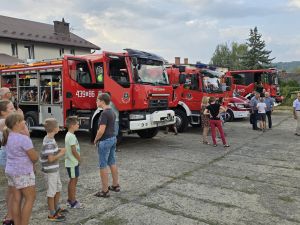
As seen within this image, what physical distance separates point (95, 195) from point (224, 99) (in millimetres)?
9810

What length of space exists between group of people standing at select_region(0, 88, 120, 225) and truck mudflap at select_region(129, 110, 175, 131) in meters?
3.89

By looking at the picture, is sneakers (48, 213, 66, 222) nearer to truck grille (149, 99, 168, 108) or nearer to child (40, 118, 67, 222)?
child (40, 118, 67, 222)

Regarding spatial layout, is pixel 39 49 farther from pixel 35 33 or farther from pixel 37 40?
A: pixel 35 33

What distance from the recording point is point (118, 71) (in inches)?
393

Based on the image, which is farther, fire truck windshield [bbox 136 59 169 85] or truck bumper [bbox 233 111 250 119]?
truck bumper [bbox 233 111 250 119]

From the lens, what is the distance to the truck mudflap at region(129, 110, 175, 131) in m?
9.78

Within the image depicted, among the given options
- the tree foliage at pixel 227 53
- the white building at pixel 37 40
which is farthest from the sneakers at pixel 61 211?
the tree foliage at pixel 227 53

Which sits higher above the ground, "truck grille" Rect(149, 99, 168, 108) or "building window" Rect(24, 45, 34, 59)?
"building window" Rect(24, 45, 34, 59)

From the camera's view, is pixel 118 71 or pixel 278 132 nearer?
pixel 118 71

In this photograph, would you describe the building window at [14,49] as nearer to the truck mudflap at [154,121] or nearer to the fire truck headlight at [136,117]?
the truck mudflap at [154,121]

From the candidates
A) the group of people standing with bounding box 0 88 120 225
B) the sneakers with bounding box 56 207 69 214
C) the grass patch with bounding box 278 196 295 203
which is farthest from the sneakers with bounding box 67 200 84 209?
the grass patch with bounding box 278 196 295 203

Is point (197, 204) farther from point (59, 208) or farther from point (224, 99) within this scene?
point (224, 99)

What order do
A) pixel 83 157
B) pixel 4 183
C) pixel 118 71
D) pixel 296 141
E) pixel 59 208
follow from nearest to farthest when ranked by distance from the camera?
pixel 59 208 → pixel 4 183 → pixel 83 157 → pixel 118 71 → pixel 296 141

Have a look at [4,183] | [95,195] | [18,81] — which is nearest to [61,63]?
[18,81]
